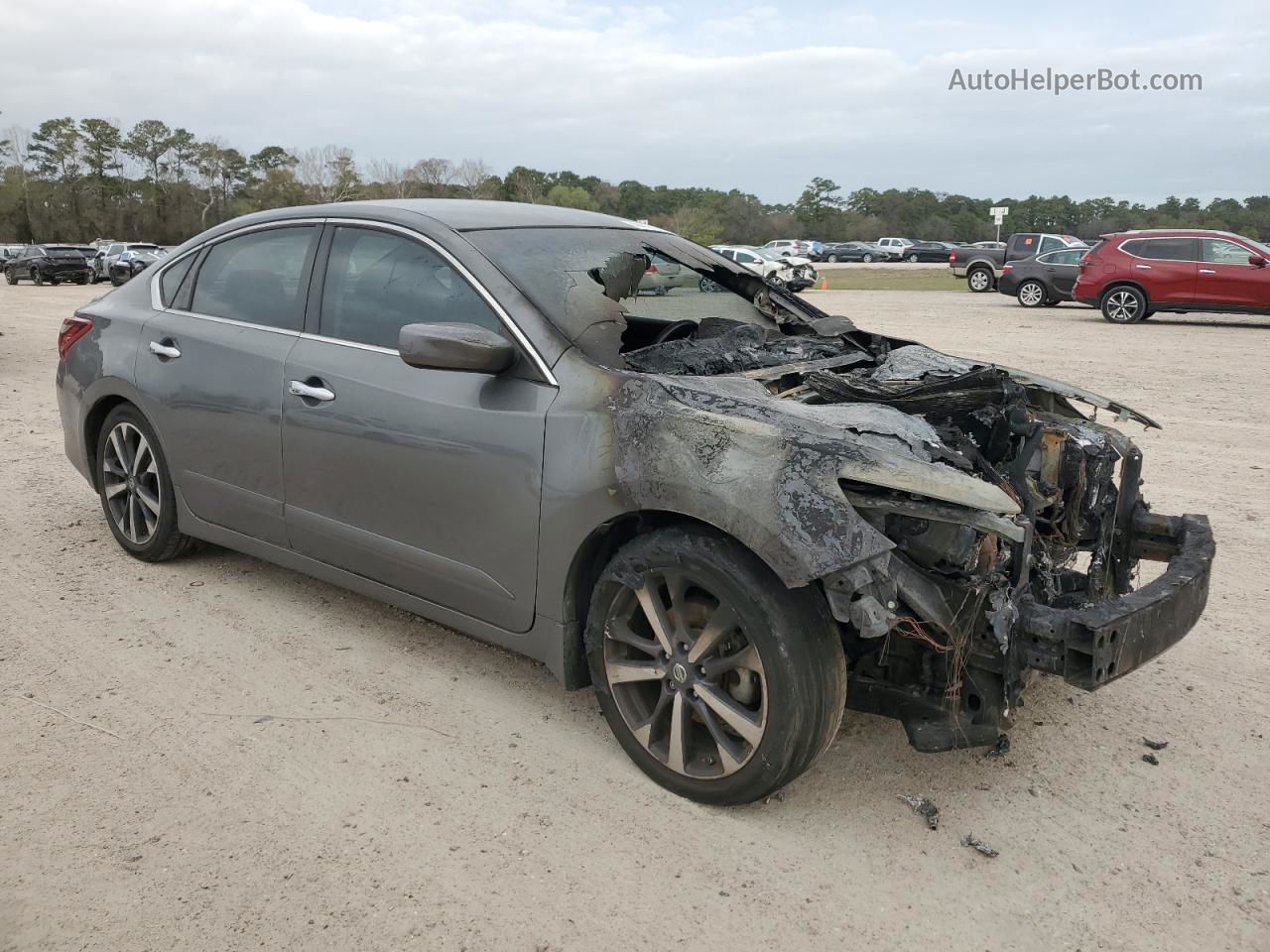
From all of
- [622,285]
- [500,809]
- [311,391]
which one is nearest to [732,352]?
[622,285]

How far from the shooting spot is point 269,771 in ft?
10.4

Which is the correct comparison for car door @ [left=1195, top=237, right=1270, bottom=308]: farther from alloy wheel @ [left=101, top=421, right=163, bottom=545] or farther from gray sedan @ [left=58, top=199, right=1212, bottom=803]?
alloy wheel @ [left=101, top=421, right=163, bottom=545]

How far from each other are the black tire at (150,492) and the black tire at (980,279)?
1026 inches

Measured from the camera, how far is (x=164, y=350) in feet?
14.9

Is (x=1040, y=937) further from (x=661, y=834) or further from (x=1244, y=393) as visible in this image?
A: (x=1244, y=393)

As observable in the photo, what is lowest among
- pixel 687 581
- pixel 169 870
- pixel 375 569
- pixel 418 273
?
pixel 169 870

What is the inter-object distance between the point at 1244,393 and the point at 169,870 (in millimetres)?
10193

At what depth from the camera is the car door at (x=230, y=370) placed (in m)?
4.08

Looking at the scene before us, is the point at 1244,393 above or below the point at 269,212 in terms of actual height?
below

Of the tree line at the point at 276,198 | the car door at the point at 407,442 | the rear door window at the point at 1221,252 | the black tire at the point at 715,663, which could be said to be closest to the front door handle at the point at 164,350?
the car door at the point at 407,442

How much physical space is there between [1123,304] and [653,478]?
17.5 m

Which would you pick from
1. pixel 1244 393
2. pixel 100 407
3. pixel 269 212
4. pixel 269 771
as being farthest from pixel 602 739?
pixel 1244 393

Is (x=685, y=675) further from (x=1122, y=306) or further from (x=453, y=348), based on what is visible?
(x=1122, y=306)

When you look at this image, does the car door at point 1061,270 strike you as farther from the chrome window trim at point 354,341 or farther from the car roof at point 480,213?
the chrome window trim at point 354,341
